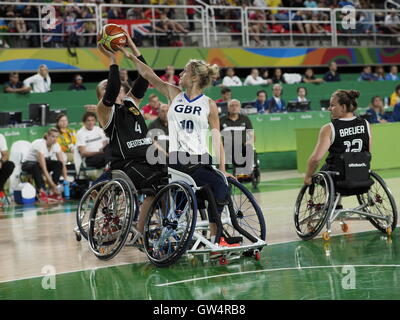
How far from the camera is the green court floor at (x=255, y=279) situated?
5.41m

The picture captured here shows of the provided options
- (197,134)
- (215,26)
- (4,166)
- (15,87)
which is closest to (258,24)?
(215,26)

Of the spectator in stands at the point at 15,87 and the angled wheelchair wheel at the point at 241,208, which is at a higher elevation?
the spectator in stands at the point at 15,87

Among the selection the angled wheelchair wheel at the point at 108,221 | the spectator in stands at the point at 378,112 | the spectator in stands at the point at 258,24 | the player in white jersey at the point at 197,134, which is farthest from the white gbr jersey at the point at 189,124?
the spectator in stands at the point at 258,24

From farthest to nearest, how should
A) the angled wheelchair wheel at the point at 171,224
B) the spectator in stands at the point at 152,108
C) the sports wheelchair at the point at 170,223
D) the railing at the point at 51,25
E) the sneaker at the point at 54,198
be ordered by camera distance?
the railing at the point at 51,25
the spectator in stands at the point at 152,108
the sneaker at the point at 54,198
the sports wheelchair at the point at 170,223
the angled wheelchair wheel at the point at 171,224

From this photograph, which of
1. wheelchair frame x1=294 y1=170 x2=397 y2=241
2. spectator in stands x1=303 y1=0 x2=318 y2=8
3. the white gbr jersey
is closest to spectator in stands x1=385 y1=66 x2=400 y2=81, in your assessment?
spectator in stands x1=303 y1=0 x2=318 y2=8

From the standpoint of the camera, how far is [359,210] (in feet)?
25.8

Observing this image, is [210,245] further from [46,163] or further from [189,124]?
[46,163]

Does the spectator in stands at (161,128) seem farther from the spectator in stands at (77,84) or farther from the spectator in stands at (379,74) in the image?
the spectator in stands at (379,74)

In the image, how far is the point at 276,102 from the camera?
57.4 ft

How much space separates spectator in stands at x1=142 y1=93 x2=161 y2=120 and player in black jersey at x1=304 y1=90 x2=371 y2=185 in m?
7.19

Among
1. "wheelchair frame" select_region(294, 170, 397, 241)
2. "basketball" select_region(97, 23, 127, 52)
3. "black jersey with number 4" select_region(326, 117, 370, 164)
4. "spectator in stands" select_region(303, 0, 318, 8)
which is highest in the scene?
"spectator in stands" select_region(303, 0, 318, 8)

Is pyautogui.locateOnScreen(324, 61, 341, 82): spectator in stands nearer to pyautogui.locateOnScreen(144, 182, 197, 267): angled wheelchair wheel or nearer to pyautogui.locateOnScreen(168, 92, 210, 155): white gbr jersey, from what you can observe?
pyautogui.locateOnScreen(168, 92, 210, 155): white gbr jersey

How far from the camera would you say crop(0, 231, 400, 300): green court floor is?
5406 millimetres

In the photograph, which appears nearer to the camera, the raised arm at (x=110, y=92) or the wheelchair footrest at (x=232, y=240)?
the wheelchair footrest at (x=232, y=240)
